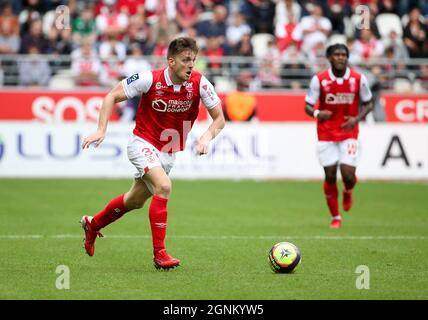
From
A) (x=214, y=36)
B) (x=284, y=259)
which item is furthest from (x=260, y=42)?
(x=284, y=259)

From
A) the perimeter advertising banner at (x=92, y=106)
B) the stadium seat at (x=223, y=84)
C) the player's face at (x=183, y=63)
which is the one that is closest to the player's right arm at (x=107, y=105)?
the player's face at (x=183, y=63)

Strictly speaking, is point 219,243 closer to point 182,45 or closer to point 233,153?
point 182,45

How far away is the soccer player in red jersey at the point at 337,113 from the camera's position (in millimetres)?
13406

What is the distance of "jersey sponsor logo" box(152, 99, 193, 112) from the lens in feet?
31.1

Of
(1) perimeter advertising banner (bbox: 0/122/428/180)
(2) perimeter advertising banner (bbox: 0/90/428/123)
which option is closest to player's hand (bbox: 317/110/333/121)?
(1) perimeter advertising banner (bbox: 0/122/428/180)

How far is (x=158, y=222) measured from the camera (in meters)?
9.20

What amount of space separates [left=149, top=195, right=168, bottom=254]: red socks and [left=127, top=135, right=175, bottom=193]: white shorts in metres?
0.29

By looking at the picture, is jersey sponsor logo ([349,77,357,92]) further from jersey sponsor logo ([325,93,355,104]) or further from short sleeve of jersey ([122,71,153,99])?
short sleeve of jersey ([122,71,153,99])

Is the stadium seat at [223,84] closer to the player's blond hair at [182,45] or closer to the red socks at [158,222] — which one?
the player's blond hair at [182,45]

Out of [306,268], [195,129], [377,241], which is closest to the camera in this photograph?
[306,268]

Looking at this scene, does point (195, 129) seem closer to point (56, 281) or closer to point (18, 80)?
point (18, 80)

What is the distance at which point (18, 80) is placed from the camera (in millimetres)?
23047
